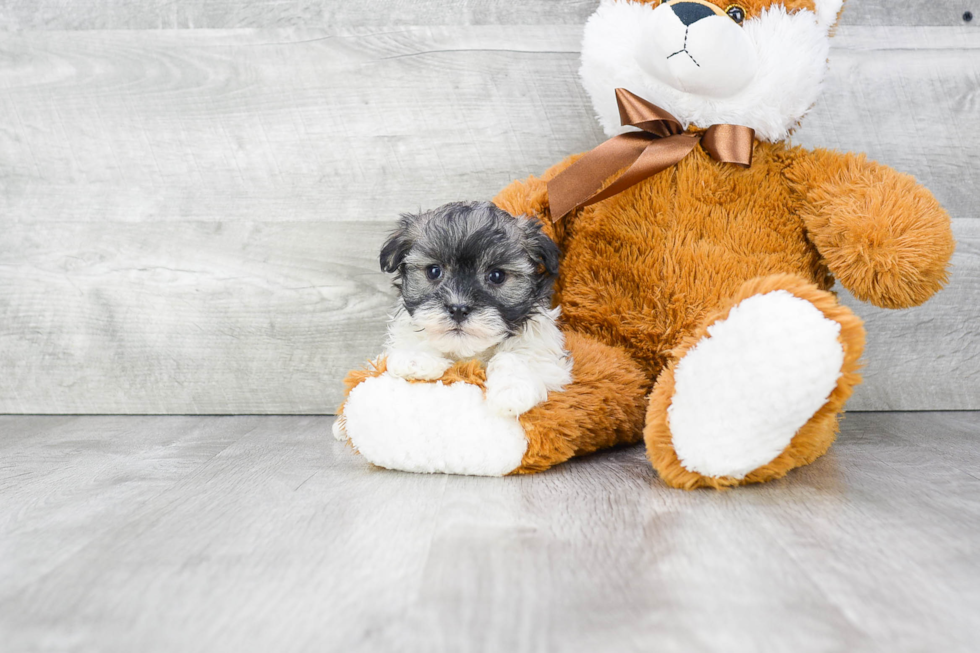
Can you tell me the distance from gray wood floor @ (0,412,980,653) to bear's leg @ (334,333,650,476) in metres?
0.03

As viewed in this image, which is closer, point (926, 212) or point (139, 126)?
point (926, 212)

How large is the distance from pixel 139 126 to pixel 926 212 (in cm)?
166

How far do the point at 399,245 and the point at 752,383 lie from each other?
1.95 ft

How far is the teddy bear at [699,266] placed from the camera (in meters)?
1.06

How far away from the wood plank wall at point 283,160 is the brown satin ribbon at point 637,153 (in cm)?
35

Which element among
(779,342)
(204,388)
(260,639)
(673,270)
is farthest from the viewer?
(204,388)

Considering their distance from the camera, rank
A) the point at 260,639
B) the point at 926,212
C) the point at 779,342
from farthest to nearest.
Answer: the point at 926,212, the point at 779,342, the point at 260,639

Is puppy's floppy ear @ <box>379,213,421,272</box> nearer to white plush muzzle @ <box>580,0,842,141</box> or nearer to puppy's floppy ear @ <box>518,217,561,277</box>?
puppy's floppy ear @ <box>518,217,561,277</box>

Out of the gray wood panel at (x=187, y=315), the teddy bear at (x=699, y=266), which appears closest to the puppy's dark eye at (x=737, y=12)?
the teddy bear at (x=699, y=266)

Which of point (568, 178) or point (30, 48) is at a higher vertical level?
point (30, 48)

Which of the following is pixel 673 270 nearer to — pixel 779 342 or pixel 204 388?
pixel 779 342

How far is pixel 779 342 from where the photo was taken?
3.36ft

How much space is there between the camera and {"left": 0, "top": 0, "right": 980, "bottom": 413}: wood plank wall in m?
1.68

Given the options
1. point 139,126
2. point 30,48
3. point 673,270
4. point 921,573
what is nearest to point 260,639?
point 921,573
